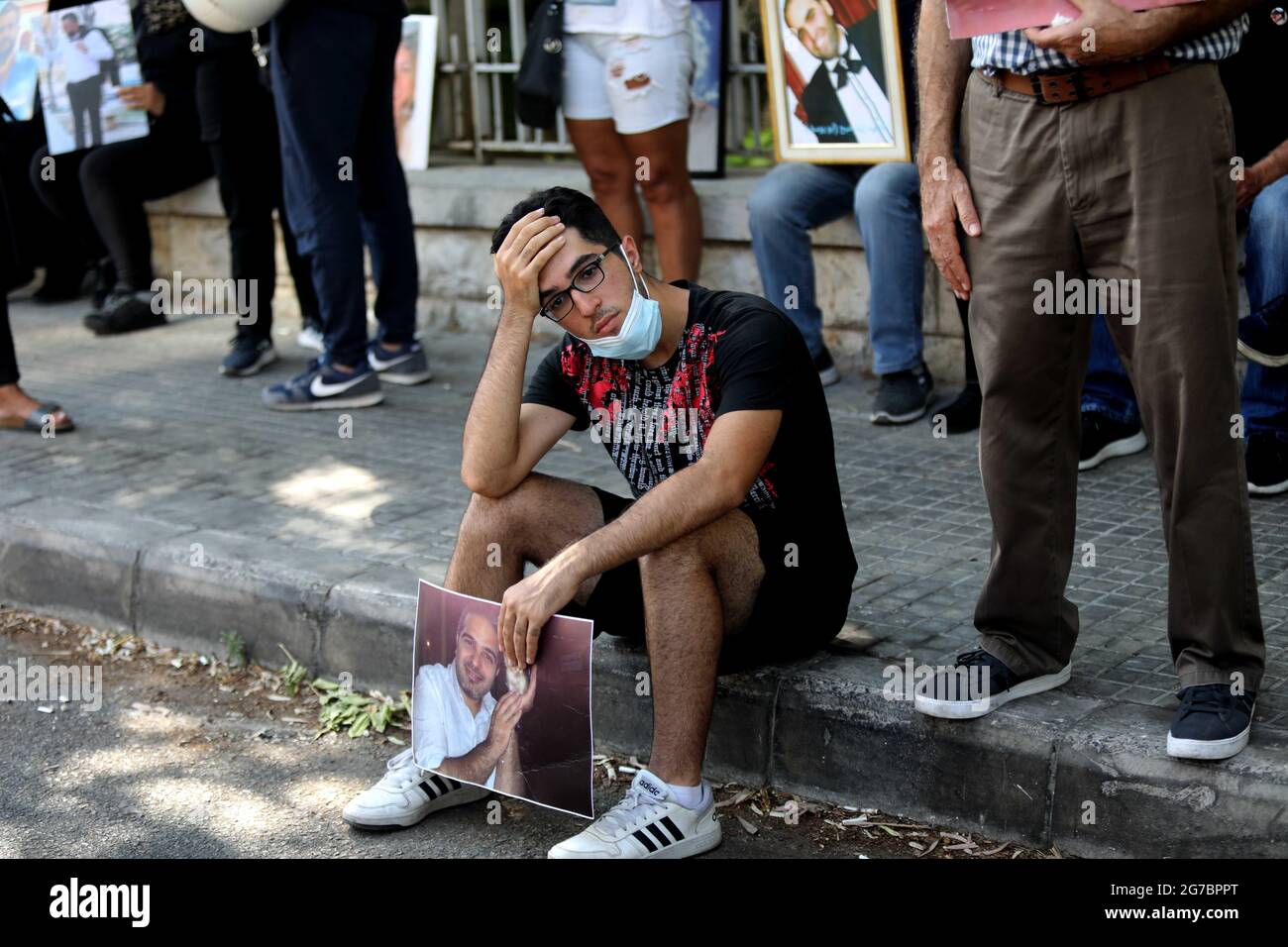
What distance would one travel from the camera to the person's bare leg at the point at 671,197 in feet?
20.3

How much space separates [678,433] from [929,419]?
2.51 metres

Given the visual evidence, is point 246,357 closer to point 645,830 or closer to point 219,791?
point 219,791

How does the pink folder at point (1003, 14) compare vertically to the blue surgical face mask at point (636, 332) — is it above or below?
above

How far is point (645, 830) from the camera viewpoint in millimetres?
3193

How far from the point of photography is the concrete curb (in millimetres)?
3053

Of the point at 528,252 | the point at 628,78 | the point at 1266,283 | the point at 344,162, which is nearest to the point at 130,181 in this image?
the point at 344,162

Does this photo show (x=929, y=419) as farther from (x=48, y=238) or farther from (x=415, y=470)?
(x=48, y=238)

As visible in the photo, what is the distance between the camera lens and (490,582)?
3.44 metres

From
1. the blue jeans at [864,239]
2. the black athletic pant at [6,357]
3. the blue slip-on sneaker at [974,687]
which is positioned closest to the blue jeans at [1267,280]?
the blue jeans at [864,239]

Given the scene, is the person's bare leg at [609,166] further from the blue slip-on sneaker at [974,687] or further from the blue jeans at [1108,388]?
the blue slip-on sneaker at [974,687]

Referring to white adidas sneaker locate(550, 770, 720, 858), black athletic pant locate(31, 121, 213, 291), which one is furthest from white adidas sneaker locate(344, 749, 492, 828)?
black athletic pant locate(31, 121, 213, 291)

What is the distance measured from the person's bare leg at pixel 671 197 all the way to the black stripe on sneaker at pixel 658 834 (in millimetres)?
3291

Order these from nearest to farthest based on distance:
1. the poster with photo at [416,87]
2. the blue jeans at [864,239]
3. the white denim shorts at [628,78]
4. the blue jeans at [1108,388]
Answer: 1. the blue jeans at [1108,388]
2. the blue jeans at [864,239]
3. the white denim shorts at [628,78]
4. the poster with photo at [416,87]
